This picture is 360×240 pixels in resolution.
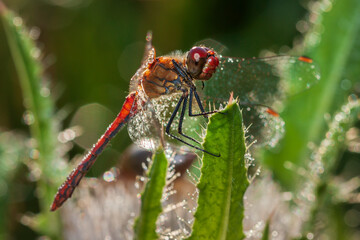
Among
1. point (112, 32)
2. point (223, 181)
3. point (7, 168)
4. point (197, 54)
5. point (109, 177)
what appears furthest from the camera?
point (112, 32)

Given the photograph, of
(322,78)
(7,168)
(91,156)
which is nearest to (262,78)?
(322,78)

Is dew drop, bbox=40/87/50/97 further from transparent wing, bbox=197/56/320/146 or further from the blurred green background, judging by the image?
the blurred green background

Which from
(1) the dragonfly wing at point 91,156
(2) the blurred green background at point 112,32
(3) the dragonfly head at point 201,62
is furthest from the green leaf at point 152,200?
(2) the blurred green background at point 112,32

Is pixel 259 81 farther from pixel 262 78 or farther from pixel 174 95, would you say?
pixel 174 95

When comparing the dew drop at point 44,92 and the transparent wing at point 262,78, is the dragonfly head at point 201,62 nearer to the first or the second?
the transparent wing at point 262,78

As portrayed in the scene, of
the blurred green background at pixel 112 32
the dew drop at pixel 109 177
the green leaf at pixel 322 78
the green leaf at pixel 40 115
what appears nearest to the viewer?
the green leaf at pixel 40 115

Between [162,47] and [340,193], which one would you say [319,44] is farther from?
[162,47]
